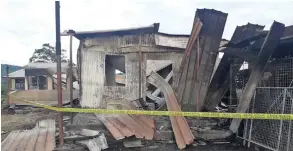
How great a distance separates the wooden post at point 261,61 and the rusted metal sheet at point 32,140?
176 inches

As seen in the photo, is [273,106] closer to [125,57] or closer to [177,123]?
[177,123]

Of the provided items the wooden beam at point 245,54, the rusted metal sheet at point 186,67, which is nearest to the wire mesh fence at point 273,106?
the wooden beam at point 245,54

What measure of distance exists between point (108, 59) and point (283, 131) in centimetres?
847

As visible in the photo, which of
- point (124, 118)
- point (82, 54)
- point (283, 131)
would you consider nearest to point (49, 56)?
point (82, 54)

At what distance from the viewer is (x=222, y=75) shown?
25.4 feet

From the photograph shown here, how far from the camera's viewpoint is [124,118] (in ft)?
21.2

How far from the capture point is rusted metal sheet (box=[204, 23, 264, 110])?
731 centimetres

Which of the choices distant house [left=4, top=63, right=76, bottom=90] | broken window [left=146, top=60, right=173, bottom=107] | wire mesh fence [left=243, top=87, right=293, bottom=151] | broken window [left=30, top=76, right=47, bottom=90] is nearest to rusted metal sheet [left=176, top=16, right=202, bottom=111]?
wire mesh fence [left=243, top=87, right=293, bottom=151]

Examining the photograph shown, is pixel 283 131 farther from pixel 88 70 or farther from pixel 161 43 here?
pixel 88 70

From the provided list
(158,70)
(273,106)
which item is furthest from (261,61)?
(158,70)

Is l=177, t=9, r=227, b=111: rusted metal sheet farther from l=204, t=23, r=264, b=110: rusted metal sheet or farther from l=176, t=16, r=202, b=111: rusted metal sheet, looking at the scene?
l=204, t=23, r=264, b=110: rusted metal sheet

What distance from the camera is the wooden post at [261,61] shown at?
16.3 ft

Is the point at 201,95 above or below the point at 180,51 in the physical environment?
below

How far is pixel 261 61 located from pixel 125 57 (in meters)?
6.62
